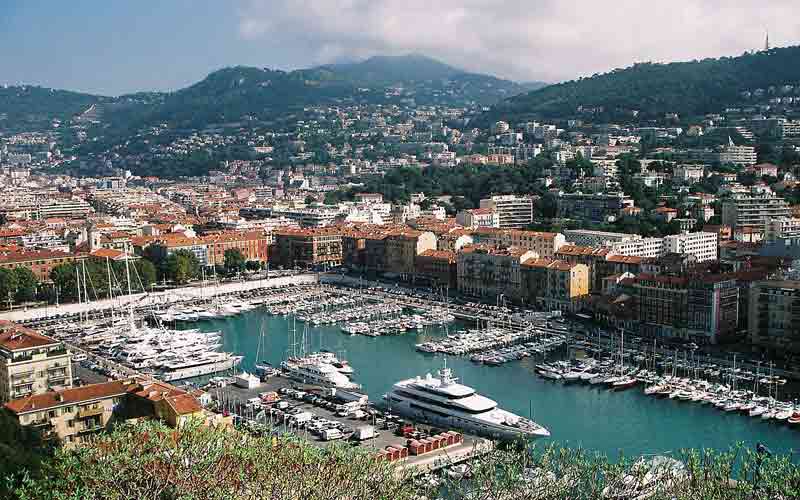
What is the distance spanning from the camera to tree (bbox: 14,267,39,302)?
103ft

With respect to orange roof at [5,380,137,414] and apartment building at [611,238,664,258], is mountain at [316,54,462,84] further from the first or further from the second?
orange roof at [5,380,137,414]

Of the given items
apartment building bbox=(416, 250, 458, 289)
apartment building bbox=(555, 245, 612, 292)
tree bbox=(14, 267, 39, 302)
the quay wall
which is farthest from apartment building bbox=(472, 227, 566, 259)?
tree bbox=(14, 267, 39, 302)

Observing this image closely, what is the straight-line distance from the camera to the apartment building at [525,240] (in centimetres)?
3484

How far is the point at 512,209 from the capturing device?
153 feet

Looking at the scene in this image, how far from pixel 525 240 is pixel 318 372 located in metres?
17.4

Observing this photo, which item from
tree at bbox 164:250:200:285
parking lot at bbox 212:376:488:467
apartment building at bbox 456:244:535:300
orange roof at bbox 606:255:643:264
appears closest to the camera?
parking lot at bbox 212:376:488:467

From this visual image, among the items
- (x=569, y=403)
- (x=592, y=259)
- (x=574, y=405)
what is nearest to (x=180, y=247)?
(x=592, y=259)

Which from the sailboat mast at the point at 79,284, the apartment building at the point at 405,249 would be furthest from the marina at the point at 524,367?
the apartment building at the point at 405,249

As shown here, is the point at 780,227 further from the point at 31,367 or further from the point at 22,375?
the point at 22,375

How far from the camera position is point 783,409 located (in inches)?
722

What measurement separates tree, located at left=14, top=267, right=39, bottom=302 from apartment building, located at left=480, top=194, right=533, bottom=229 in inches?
922

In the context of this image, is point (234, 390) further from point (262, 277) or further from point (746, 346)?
point (262, 277)

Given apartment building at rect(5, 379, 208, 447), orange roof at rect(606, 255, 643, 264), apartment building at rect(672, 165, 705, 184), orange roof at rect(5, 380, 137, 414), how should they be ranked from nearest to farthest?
apartment building at rect(5, 379, 208, 447)
orange roof at rect(5, 380, 137, 414)
orange roof at rect(606, 255, 643, 264)
apartment building at rect(672, 165, 705, 184)

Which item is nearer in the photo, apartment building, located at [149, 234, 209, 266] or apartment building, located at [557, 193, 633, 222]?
apartment building, located at [149, 234, 209, 266]
